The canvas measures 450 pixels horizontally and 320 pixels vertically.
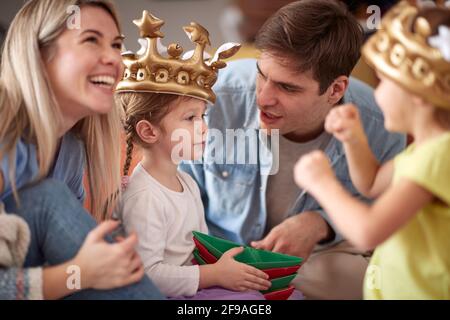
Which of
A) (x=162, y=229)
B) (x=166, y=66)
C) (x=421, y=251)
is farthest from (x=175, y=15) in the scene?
(x=421, y=251)

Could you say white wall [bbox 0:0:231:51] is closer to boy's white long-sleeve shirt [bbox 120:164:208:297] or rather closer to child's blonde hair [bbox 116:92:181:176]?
child's blonde hair [bbox 116:92:181:176]

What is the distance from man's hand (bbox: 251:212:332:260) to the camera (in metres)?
1.15

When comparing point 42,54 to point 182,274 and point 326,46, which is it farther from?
point 326,46

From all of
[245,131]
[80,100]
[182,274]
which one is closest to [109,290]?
[182,274]

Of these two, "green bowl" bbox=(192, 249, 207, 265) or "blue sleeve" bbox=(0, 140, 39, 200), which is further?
"green bowl" bbox=(192, 249, 207, 265)

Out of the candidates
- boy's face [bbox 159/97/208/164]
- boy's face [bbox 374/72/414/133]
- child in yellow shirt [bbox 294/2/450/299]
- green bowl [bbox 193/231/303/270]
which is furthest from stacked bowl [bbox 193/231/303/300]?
boy's face [bbox 374/72/414/133]

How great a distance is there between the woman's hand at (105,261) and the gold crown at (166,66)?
291 mm

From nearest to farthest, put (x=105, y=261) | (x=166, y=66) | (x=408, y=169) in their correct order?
(x=408, y=169) → (x=105, y=261) → (x=166, y=66)

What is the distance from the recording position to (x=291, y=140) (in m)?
1.25

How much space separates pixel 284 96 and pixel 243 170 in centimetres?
18

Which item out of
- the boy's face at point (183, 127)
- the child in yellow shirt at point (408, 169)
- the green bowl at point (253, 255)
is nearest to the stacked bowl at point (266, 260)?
the green bowl at point (253, 255)

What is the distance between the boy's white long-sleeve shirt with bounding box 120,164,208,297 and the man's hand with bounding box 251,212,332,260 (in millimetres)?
155

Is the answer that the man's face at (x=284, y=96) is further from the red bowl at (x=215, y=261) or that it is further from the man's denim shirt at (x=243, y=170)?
the red bowl at (x=215, y=261)

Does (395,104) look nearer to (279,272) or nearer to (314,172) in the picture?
(314,172)
